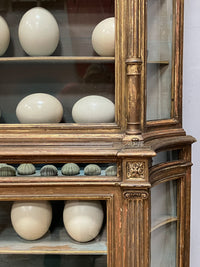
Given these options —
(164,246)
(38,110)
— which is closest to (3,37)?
(38,110)

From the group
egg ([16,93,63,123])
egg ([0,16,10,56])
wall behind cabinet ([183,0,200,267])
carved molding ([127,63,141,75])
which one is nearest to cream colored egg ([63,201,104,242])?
egg ([16,93,63,123])

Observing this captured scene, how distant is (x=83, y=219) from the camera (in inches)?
33.7

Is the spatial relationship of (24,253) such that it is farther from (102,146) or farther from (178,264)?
(178,264)

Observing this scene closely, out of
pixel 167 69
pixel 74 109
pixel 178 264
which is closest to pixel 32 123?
pixel 74 109

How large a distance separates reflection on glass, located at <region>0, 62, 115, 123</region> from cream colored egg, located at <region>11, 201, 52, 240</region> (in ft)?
0.72

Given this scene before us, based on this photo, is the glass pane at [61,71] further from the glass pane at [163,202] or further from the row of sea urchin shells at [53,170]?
the glass pane at [163,202]

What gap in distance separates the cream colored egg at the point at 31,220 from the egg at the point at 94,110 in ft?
0.78

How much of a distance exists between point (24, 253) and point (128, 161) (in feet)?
1.15

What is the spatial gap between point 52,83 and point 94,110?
13 centimetres

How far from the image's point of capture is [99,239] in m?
0.84

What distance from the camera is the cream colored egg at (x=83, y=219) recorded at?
83 centimetres

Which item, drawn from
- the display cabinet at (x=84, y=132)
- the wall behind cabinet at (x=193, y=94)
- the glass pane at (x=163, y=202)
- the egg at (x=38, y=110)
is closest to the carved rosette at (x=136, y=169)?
the display cabinet at (x=84, y=132)

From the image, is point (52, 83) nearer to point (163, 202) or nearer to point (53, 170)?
point (53, 170)

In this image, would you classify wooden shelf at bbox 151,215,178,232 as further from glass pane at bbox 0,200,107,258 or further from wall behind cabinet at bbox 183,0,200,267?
wall behind cabinet at bbox 183,0,200,267
